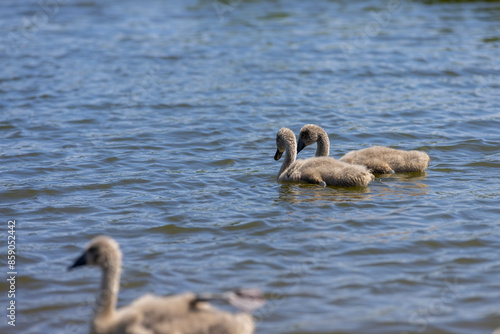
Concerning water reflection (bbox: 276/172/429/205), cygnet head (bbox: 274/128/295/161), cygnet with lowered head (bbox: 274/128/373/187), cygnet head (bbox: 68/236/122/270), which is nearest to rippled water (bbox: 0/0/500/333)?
water reflection (bbox: 276/172/429/205)

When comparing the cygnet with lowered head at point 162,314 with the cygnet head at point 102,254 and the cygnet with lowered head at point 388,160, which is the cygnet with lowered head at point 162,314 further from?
the cygnet with lowered head at point 388,160

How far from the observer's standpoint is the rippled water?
661cm

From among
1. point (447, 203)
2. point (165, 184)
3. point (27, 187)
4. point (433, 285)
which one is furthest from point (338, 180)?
point (27, 187)

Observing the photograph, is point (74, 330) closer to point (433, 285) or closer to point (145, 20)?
point (433, 285)

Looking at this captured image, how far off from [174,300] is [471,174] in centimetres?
587

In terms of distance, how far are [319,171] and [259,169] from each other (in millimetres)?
1286

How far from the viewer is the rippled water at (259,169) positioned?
661 centimetres

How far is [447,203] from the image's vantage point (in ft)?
28.7

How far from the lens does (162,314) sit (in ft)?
17.4

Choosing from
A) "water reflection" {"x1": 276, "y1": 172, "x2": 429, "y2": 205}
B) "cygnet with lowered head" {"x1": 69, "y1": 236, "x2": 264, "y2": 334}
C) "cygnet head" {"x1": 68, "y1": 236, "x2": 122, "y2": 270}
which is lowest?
"water reflection" {"x1": 276, "y1": 172, "x2": 429, "y2": 205}

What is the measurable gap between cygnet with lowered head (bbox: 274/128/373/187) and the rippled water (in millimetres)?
146

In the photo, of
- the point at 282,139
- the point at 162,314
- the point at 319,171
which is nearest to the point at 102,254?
the point at 162,314

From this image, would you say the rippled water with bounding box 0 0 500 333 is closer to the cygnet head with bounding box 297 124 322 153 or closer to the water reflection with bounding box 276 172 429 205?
the water reflection with bounding box 276 172 429 205

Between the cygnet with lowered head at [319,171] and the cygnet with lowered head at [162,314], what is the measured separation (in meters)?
4.20
